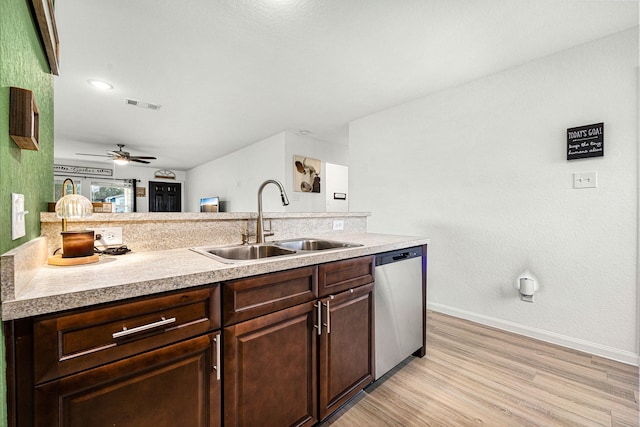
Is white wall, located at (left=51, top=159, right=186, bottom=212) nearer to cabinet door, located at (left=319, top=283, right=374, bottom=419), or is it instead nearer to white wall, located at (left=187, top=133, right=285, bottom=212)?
white wall, located at (left=187, top=133, right=285, bottom=212)

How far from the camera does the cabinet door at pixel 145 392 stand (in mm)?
666

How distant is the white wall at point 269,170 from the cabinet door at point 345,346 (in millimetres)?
3162

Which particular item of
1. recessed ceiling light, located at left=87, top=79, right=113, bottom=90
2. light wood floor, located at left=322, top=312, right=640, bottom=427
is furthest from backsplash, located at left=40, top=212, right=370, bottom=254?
recessed ceiling light, located at left=87, top=79, right=113, bottom=90

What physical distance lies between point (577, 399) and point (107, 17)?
12.2ft

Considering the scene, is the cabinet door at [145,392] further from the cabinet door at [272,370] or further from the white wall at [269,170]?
the white wall at [269,170]

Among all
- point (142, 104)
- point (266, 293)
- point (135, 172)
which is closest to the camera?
point (266, 293)

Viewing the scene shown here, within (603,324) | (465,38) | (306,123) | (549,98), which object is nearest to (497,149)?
(549,98)

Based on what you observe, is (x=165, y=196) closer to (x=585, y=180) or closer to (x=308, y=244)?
(x=308, y=244)

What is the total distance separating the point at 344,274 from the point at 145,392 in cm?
88

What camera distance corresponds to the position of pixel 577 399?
4.95 ft

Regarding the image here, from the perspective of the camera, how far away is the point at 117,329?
2.40ft

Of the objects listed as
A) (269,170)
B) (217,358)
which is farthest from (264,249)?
(269,170)

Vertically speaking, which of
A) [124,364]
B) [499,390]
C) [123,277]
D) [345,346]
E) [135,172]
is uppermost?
[135,172]

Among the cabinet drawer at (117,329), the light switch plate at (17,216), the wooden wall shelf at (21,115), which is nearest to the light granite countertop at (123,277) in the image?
the cabinet drawer at (117,329)
